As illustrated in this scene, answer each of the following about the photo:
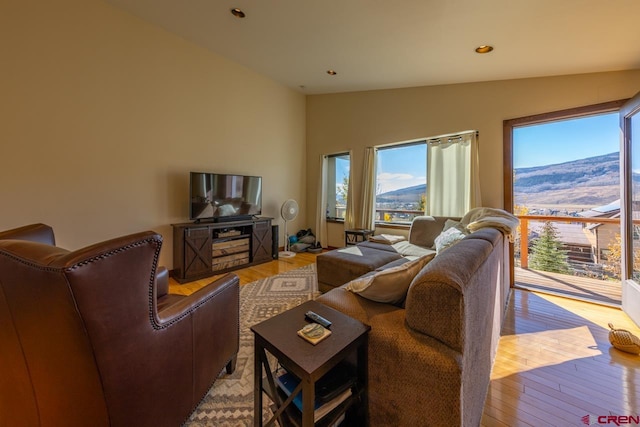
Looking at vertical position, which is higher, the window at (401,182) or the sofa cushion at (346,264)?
the window at (401,182)

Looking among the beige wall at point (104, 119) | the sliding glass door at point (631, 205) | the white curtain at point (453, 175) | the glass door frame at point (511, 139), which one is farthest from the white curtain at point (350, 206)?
the sliding glass door at point (631, 205)

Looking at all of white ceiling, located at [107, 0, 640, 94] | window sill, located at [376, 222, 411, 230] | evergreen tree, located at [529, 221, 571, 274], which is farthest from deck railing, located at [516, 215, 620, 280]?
white ceiling, located at [107, 0, 640, 94]

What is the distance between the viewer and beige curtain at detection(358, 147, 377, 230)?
4422 millimetres

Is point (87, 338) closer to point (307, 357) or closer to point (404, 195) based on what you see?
point (307, 357)

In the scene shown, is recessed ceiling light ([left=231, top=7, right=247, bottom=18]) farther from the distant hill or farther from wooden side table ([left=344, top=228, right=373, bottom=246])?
the distant hill

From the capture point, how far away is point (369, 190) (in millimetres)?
4461

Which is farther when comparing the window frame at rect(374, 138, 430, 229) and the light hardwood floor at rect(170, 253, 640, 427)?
the window frame at rect(374, 138, 430, 229)

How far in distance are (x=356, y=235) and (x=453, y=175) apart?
1.84 metres

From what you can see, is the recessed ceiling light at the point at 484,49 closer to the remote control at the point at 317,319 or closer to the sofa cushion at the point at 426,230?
the sofa cushion at the point at 426,230

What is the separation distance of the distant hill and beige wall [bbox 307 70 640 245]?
397 millimetres

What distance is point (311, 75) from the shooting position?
406 cm

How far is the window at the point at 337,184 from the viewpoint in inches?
201

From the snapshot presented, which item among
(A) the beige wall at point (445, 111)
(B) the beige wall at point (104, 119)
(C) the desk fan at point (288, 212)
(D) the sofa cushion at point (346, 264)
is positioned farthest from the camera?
(C) the desk fan at point (288, 212)

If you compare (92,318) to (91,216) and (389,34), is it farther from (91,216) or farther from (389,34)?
(389,34)
